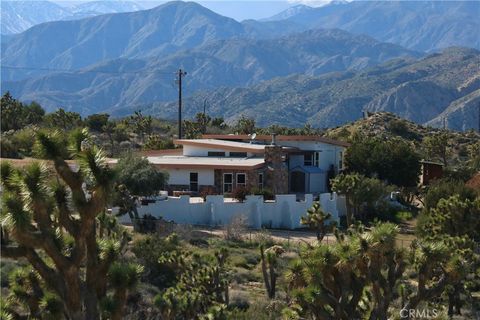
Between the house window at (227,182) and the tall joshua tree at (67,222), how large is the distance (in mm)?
28832

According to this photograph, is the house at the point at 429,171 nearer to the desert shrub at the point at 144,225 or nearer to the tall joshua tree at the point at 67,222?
the desert shrub at the point at 144,225

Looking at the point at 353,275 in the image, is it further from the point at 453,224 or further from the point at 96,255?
the point at 453,224

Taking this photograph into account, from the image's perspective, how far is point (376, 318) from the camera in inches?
635

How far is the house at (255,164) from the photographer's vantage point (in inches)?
1628

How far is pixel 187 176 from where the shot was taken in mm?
41750

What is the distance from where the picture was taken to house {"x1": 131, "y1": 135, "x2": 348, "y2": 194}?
136 feet

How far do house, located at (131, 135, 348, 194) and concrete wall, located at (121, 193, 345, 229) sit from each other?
11.4 ft

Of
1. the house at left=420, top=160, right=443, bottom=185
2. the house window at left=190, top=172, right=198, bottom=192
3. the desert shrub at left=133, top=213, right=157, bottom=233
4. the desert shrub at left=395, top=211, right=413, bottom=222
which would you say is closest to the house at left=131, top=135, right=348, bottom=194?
the house window at left=190, top=172, right=198, bottom=192

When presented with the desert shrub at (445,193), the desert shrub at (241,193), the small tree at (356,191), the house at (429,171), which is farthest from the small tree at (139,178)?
the house at (429,171)

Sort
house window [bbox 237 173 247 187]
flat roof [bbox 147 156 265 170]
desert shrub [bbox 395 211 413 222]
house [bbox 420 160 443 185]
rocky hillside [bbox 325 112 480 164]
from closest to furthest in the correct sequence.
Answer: flat roof [bbox 147 156 265 170] → house window [bbox 237 173 247 187] → desert shrub [bbox 395 211 413 222] → house [bbox 420 160 443 185] → rocky hillside [bbox 325 112 480 164]

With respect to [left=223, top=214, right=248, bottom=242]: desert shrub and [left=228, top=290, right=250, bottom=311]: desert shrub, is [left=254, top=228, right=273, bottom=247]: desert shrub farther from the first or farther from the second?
[left=228, top=290, right=250, bottom=311]: desert shrub

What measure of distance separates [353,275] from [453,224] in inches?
554

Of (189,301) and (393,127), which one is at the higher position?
(393,127)

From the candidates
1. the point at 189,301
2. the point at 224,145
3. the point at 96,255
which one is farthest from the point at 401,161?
the point at 96,255
